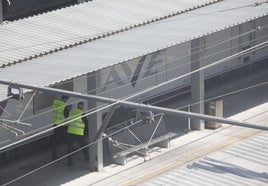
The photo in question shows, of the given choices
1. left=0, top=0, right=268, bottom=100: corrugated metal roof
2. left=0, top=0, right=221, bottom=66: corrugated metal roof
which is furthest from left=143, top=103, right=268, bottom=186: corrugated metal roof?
left=0, top=0, right=221, bottom=66: corrugated metal roof

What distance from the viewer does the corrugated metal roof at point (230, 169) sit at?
1306 centimetres

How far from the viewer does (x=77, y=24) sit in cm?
2062

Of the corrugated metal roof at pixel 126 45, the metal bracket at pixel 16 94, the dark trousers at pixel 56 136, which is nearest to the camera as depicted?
the metal bracket at pixel 16 94

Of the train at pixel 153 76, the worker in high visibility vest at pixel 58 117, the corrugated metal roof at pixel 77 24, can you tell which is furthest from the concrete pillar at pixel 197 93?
the worker in high visibility vest at pixel 58 117

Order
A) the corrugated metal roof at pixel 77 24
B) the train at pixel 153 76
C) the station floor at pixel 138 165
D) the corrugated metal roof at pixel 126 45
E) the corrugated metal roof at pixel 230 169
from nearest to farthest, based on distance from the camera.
A: 1. the corrugated metal roof at pixel 230 169
2. the corrugated metal roof at pixel 126 45
3. the corrugated metal roof at pixel 77 24
4. the station floor at pixel 138 165
5. the train at pixel 153 76

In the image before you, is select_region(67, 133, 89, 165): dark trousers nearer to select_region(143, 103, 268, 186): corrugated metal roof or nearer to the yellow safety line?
the yellow safety line

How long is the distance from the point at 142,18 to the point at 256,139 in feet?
25.2

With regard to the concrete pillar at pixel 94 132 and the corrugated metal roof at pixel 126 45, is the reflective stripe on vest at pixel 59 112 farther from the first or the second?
the corrugated metal roof at pixel 126 45

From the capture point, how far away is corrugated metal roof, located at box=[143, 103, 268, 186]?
42.9 feet

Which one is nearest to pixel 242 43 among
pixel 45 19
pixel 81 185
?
pixel 45 19

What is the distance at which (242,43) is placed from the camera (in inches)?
1089

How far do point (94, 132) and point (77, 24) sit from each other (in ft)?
9.28

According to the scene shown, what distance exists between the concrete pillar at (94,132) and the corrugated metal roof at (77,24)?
0.98 m

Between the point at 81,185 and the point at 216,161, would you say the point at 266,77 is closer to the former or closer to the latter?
the point at 81,185
